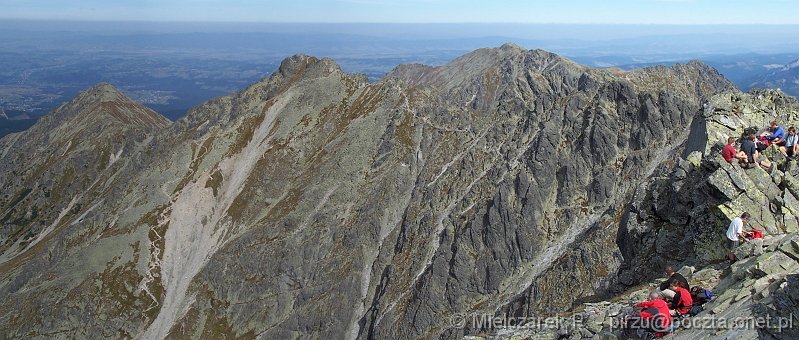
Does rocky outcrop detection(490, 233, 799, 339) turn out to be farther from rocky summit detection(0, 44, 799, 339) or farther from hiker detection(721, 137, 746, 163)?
rocky summit detection(0, 44, 799, 339)

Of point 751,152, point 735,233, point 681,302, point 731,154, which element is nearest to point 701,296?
point 681,302

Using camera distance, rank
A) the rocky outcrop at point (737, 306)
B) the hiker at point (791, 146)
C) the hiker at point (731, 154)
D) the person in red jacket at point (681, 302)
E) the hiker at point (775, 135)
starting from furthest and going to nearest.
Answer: the hiker at point (775, 135) < the hiker at point (791, 146) < the hiker at point (731, 154) < the person in red jacket at point (681, 302) < the rocky outcrop at point (737, 306)

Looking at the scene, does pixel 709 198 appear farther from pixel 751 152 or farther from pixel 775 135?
pixel 775 135

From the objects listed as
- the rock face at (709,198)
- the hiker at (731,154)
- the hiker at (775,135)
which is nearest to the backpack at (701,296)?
the rock face at (709,198)

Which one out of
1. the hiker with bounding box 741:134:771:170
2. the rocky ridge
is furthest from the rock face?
the hiker with bounding box 741:134:771:170

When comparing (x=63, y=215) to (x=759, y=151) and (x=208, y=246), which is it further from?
(x=759, y=151)

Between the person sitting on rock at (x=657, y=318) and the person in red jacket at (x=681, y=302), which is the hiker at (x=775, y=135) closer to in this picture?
the person in red jacket at (x=681, y=302)
